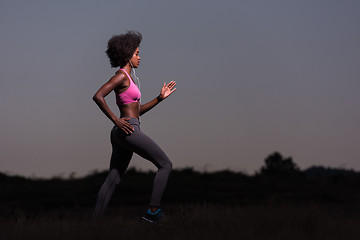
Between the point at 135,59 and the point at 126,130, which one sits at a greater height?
the point at 135,59

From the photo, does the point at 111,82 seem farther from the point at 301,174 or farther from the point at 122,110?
the point at 301,174

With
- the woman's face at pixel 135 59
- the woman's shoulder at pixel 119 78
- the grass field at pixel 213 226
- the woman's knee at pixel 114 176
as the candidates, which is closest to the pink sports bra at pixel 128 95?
the woman's shoulder at pixel 119 78

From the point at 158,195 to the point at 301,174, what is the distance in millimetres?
10209

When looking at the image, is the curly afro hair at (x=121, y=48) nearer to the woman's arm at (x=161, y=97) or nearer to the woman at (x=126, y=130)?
the woman at (x=126, y=130)

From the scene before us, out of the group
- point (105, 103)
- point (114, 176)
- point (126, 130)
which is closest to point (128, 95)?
point (105, 103)

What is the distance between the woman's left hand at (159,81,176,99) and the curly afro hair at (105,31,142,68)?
769 mm

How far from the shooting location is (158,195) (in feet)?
17.7

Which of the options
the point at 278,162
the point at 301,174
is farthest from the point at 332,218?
the point at 278,162

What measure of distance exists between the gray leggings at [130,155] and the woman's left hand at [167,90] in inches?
32.6

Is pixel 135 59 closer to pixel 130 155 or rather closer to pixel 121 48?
pixel 121 48

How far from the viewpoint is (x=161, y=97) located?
614 centimetres

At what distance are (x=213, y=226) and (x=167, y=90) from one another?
6.40 ft

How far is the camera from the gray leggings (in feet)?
17.4

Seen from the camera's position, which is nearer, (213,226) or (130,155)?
Result: (213,226)
